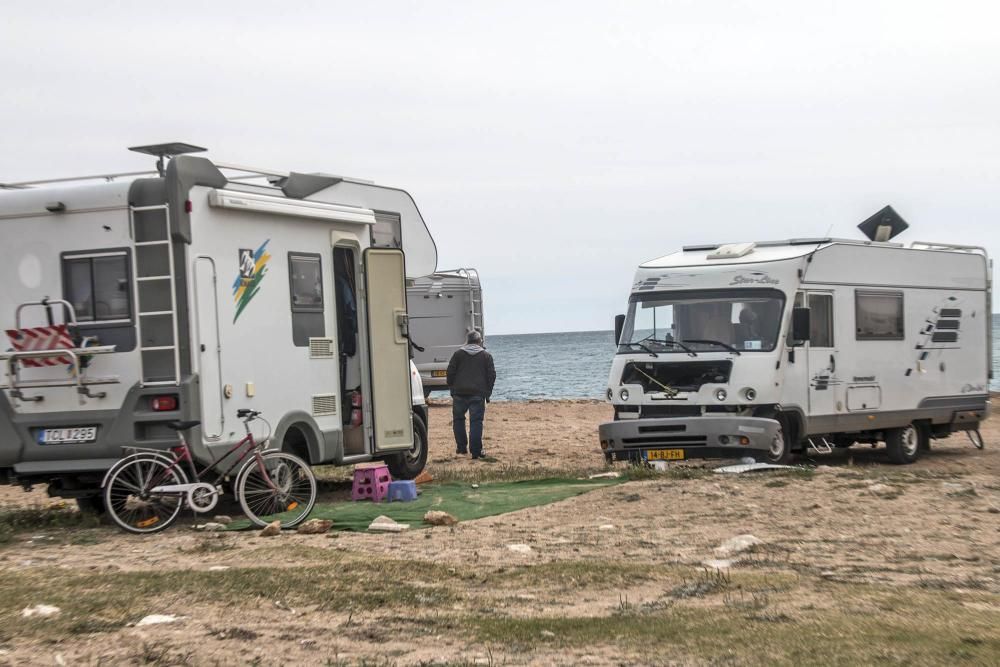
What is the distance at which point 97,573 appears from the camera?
8.55 metres

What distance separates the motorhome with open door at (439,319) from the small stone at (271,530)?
62.4 ft

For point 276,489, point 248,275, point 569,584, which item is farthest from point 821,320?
point 569,584

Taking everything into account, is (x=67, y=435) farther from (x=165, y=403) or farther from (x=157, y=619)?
(x=157, y=619)

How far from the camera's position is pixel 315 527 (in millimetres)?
10750

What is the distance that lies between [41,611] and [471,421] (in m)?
11.6

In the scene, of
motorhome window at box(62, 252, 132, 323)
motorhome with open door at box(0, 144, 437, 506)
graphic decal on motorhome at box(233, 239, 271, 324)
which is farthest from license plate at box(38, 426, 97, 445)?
graphic decal on motorhome at box(233, 239, 271, 324)

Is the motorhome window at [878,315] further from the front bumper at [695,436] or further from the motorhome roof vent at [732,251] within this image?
the front bumper at [695,436]

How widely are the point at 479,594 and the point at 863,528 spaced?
371 cm

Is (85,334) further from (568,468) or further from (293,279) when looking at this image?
(568,468)

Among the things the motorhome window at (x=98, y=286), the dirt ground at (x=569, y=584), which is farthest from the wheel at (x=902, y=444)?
the motorhome window at (x=98, y=286)

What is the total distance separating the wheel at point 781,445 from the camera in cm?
1521

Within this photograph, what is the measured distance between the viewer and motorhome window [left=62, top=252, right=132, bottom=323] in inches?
436

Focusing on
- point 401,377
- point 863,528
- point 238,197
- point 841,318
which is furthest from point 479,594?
point 841,318

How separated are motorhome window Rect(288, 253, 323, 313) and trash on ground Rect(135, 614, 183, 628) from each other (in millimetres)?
5444
